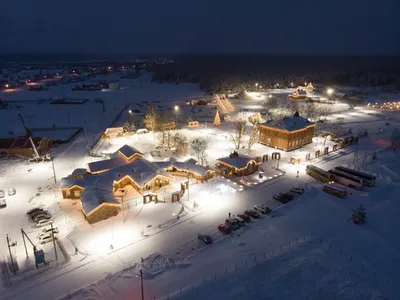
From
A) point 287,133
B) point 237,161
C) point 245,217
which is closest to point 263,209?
point 245,217

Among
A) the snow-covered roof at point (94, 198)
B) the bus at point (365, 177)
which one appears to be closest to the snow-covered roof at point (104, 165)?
the snow-covered roof at point (94, 198)

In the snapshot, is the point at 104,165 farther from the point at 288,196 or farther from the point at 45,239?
the point at 288,196

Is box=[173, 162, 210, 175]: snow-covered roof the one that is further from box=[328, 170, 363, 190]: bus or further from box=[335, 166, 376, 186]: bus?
box=[335, 166, 376, 186]: bus

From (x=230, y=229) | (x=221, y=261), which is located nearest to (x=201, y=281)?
(x=221, y=261)

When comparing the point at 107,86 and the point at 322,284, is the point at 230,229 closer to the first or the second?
the point at 322,284

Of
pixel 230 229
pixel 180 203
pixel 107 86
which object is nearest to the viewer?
pixel 230 229
